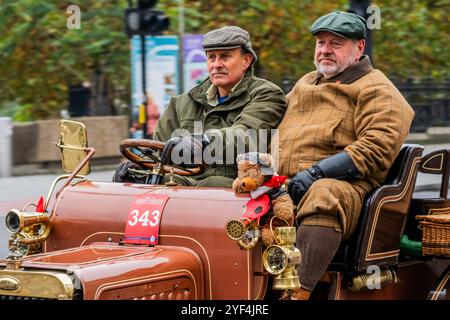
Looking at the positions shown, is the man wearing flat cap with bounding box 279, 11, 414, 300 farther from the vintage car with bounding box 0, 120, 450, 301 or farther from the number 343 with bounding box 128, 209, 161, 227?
the number 343 with bounding box 128, 209, 161, 227

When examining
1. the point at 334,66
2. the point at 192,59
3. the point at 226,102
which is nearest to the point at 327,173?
the point at 334,66

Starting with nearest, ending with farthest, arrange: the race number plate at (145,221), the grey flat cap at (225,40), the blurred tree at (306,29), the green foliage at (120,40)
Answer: the race number plate at (145,221) < the grey flat cap at (225,40) < the green foliage at (120,40) < the blurred tree at (306,29)

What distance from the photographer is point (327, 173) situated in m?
4.85

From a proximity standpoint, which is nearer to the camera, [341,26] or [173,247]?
[173,247]

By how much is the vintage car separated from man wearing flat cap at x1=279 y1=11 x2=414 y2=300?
4.9 inches

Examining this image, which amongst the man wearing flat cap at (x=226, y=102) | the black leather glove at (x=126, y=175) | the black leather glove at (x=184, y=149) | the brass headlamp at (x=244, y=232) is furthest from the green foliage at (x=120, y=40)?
the brass headlamp at (x=244, y=232)

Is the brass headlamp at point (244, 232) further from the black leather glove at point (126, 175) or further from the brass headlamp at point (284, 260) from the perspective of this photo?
the black leather glove at point (126, 175)

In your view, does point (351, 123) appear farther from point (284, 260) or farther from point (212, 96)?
point (284, 260)

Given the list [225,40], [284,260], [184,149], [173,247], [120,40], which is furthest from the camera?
[120,40]

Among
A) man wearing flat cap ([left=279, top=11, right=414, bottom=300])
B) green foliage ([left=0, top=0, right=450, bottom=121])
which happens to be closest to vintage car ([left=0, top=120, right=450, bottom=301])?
man wearing flat cap ([left=279, top=11, right=414, bottom=300])

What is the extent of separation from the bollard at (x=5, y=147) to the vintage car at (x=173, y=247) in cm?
1072

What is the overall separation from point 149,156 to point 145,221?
57cm

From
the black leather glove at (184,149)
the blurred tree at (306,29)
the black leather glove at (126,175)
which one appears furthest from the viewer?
the blurred tree at (306,29)

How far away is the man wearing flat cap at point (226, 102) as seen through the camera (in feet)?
16.8
